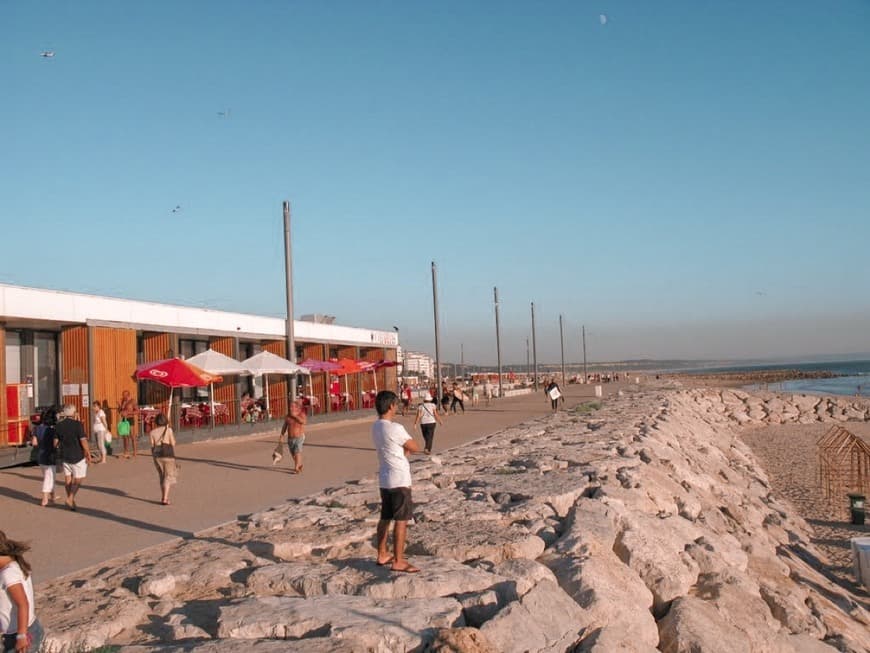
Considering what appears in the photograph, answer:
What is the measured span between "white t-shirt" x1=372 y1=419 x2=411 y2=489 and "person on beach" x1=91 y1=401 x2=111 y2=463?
11.8m

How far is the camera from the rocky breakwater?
519cm

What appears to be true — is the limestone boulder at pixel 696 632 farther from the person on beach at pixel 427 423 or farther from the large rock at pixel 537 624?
the person on beach at pixel 427 423

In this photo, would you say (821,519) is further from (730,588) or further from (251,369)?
(251,369)

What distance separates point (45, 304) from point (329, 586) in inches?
557

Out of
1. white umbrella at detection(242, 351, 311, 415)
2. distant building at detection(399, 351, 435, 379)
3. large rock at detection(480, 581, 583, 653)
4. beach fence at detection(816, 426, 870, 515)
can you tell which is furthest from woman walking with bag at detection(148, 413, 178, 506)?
distant building at detection(399, 351, 435, 379)

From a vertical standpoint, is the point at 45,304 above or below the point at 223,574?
above

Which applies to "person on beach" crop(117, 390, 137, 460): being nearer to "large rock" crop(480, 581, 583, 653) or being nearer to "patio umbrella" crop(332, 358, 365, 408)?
"patio umbrella" crop(332, 358, 365, 408)

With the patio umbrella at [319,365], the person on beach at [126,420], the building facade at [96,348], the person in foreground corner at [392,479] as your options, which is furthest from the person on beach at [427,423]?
the patio umbrella at [319,365]

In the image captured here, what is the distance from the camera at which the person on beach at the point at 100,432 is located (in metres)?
16.7

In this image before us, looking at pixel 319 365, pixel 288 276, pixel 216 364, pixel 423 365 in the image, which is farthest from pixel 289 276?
pixel 423 365

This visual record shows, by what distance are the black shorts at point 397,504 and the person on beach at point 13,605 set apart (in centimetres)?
278

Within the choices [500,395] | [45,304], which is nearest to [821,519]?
[45,304]

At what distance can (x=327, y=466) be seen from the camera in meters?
14.9

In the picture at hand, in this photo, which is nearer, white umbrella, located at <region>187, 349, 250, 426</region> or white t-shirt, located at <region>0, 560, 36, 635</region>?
white t-shirt, located at <region>0, 560, 36, 635</region>
